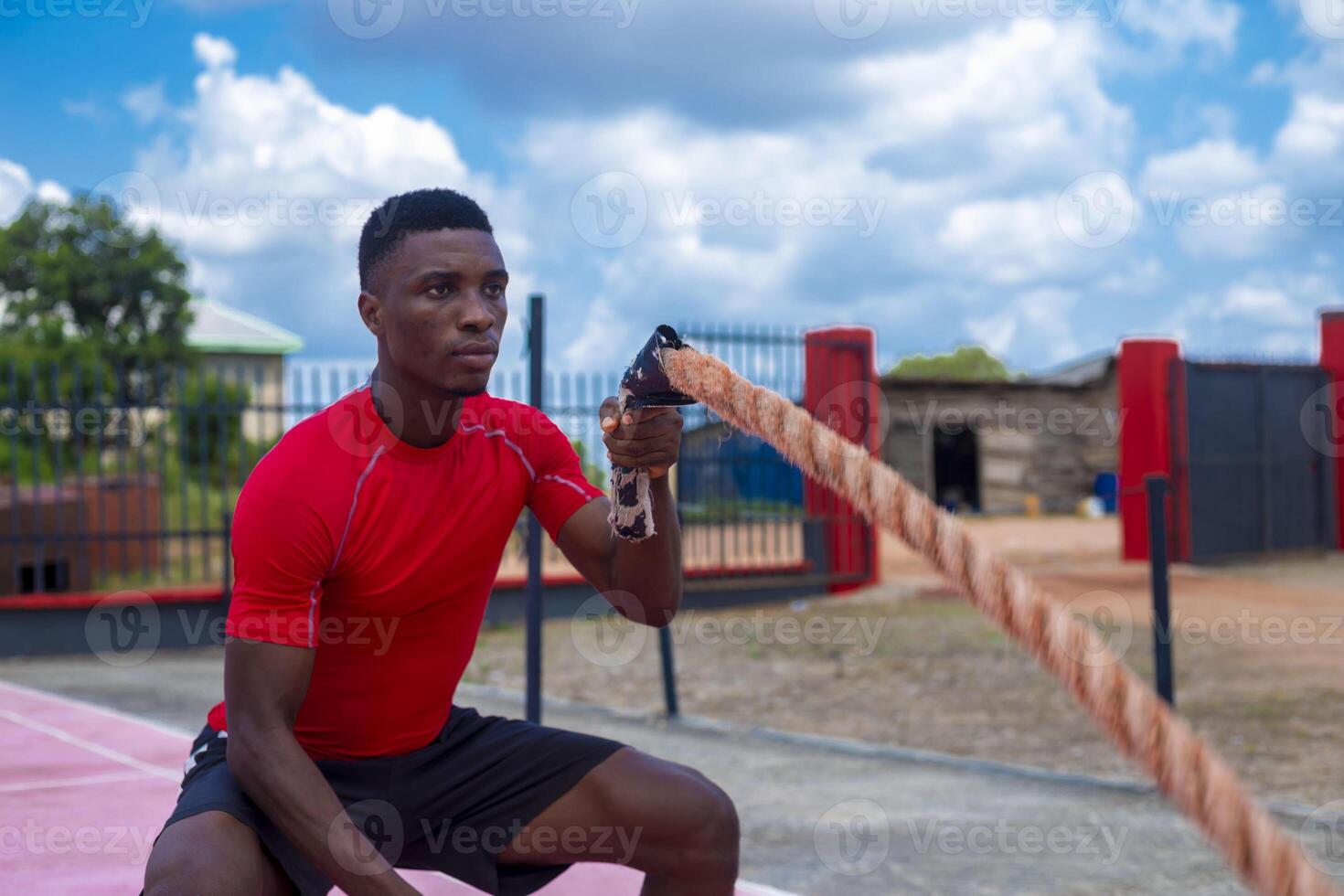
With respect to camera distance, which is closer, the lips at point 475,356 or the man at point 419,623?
the man at point 419,623

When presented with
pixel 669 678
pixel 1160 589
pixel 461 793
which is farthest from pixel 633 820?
pixel 669 678

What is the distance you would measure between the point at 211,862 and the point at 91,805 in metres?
2.91

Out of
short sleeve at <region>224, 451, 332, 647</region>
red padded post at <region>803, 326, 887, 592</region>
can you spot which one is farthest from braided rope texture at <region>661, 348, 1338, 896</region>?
red padded post at <region>803, 326, 887, 592</region>

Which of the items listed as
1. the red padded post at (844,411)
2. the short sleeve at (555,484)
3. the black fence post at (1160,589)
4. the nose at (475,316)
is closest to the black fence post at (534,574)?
the black fence post at (1160,589)

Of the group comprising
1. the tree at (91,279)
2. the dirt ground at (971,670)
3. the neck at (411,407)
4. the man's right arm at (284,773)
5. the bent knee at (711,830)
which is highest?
the tree at (91,279)

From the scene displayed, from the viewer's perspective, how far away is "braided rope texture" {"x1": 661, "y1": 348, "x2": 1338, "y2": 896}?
4.40ft

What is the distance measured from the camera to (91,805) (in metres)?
4.53

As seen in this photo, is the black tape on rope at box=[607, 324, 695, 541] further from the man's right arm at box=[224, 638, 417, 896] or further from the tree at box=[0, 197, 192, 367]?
the tree at box=[0, 197, 192, 367]

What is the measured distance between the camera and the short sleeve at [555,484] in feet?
8.59

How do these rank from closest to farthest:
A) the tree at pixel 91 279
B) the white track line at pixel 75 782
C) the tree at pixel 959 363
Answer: the white track line at pixel 75 782 < the tree at pixel 91 279 < the tree at pixel 959 363

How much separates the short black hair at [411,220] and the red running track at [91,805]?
1966 millimetres

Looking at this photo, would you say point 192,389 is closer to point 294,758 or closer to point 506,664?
point 506,664

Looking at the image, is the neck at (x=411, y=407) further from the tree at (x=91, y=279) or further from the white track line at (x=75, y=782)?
the tree at (x=91, y=279)

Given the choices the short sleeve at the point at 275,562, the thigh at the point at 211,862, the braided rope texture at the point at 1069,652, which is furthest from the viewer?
the short sleeve at the point at 275,562
